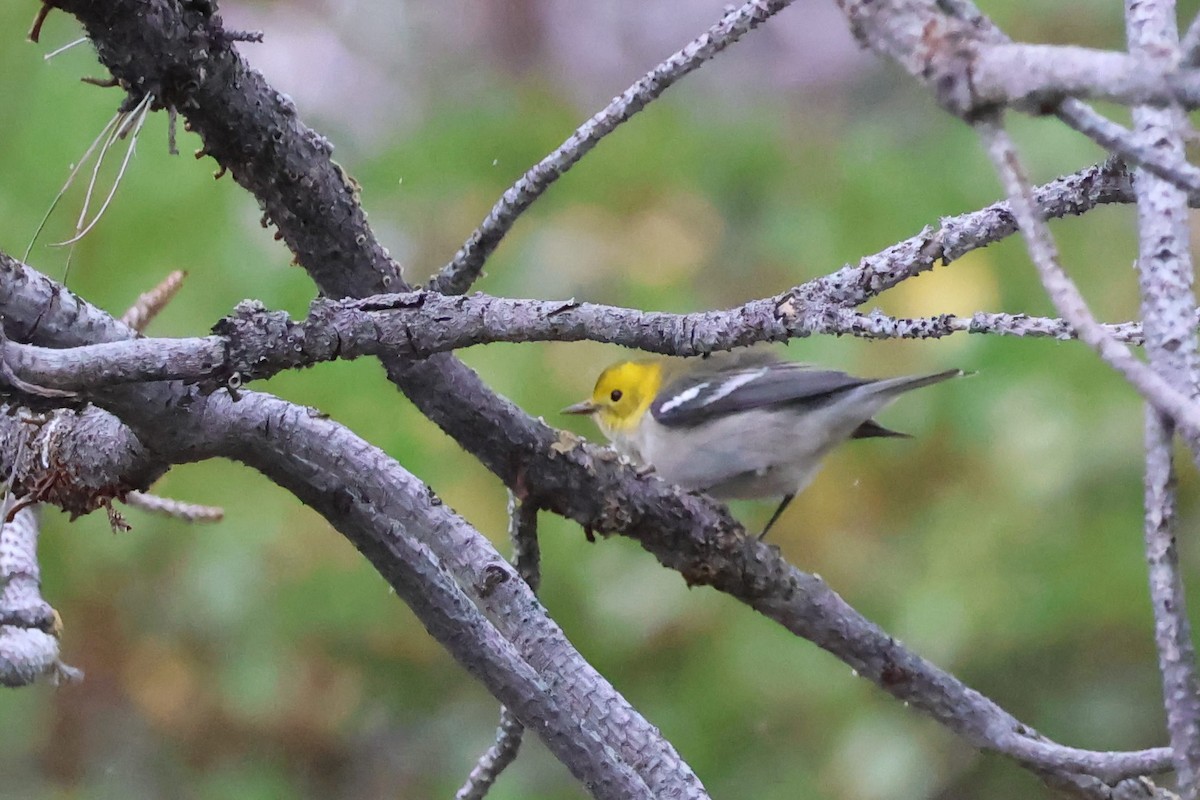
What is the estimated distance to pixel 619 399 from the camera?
1656 millimetres

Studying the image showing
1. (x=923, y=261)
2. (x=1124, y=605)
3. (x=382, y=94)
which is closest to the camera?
(x=923, y=261)

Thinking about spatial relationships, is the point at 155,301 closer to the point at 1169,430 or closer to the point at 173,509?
the point at 173,509

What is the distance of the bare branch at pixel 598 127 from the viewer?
67 cm

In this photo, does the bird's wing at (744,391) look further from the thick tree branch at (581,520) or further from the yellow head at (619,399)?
the thick tree branch at (581,520)

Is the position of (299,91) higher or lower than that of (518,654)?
higher

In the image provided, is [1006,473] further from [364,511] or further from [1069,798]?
[364,511]

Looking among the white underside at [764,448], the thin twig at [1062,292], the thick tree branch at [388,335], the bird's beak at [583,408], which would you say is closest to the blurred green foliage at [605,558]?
the bird's beak at [583,408]

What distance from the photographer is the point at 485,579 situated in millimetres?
582

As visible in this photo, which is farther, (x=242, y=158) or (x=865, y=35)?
(x=242, y=158)

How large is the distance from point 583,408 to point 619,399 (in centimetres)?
6

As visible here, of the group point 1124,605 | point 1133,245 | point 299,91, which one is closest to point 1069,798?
point 1124,605

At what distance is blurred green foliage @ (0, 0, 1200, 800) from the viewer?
1.35 m

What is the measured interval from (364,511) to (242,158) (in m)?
0.21

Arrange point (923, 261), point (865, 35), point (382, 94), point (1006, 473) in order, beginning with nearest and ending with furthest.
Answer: point (865, 35)
point (923, 261)
point (1006, 473)
point (382, 94)
